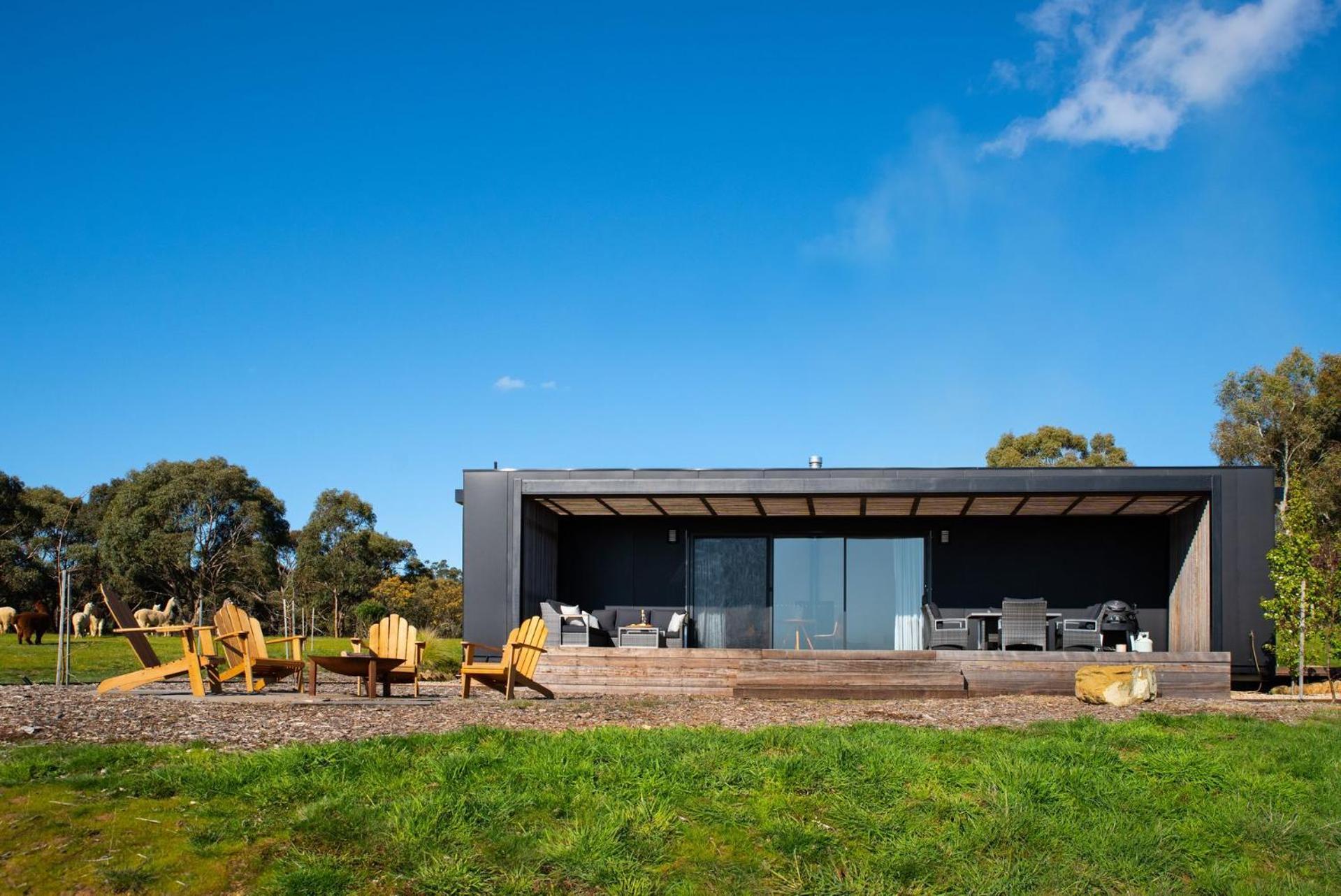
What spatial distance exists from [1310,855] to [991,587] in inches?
406

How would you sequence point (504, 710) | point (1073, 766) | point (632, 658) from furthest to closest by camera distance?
point (632, 658)
point (504, 710)
point (1073, 766)

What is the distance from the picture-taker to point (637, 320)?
20453 millimetres

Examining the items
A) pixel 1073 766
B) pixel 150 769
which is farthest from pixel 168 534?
pixel 1073 766

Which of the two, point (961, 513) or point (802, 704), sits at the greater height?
point (961, 513)

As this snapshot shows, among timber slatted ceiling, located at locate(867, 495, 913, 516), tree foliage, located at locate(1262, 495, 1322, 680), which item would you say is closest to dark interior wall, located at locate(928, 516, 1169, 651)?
timber slatted ceiling, located at locate(867, 495, 913, 516)

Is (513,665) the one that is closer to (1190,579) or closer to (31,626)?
(1190,579)

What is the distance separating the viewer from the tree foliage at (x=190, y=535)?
2828 centimetres

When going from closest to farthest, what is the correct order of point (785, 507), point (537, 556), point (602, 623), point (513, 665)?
point (513, 665)
point (537, 556)
point (785, 507)
point (602, 623)

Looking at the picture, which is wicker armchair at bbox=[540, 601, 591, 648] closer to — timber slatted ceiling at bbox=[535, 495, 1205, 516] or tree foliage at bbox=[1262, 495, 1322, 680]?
timber slatted ceiling at bbox=[535, 495, 1205, 516]

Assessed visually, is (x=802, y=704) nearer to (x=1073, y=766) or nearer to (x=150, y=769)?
(x=1073, y=766)

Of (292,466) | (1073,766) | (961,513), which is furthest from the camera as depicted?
(292,466)

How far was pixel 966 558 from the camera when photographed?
14.6 m

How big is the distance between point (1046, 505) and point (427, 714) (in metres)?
9.06

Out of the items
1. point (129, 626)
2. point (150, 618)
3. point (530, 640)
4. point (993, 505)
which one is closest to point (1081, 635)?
point (993, 505)
